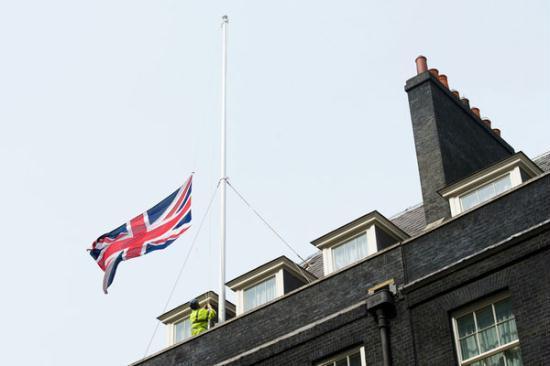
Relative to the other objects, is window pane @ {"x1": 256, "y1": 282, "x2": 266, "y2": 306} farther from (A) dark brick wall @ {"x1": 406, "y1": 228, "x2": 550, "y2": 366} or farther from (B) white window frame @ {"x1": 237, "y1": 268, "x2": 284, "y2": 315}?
(A) dark brick wall @ {"x1": 406, "y1": 228, "x2": 550, "y2": 366}

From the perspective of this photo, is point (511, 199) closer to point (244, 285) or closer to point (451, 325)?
point (451, 325)

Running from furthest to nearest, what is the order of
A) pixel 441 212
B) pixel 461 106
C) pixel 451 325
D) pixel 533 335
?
pixel 461 106, pixel 441 212, pixel 451 325, pixel 533 335

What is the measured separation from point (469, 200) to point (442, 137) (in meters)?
2.86

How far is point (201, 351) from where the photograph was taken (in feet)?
92.4

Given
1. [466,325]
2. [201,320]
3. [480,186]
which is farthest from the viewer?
[201,320]

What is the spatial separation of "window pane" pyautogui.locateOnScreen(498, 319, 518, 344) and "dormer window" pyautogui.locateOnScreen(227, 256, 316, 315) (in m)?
7.07

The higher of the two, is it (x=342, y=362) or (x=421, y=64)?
(x=421, y=64)

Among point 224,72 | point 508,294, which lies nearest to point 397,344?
point 508,294

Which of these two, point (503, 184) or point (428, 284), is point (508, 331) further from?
point (503, 184)

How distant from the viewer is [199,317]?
2928 cm

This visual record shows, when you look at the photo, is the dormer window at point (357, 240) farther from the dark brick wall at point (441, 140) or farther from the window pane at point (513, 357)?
the window pane at point (513, 357)

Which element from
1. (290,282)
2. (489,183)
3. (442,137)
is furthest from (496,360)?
(442,137)

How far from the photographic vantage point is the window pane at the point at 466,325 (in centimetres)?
2283

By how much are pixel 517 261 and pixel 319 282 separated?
547 centimetres
